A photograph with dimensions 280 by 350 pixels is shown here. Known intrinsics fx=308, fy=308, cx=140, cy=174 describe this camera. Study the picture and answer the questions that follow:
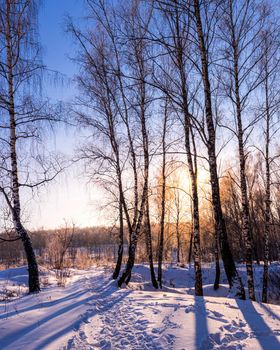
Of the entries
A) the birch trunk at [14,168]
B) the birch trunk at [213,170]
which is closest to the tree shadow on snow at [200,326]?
the birch trunk at [213,170]

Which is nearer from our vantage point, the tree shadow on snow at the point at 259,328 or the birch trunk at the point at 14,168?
the tree shadow on snow at the point at 259,328

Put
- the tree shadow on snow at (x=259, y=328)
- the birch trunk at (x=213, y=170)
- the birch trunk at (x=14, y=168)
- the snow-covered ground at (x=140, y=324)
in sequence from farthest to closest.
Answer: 1. the birch trunk at (x=14, y=168)
2. the birch trunk at (x=213, y=170)
3. the snow-covered ground at (x=140, y=324)
4. the tree shadow on snow at (x=259, y=328)

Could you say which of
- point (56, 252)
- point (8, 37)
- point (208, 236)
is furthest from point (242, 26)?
point (208, 236)

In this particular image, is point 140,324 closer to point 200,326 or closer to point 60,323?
point 200,326

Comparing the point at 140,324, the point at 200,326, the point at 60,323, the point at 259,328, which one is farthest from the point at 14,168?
the point at 259,328

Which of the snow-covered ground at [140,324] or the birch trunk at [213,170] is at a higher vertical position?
the birch trunk at [213,170]

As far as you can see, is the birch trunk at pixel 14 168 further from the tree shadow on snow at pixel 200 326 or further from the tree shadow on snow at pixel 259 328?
the tree shadow on snow at pixel 259 328

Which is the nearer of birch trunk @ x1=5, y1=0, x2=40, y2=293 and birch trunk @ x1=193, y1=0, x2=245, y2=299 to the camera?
birch trunk @ x1=193, y1=0, x2=245, y2=299

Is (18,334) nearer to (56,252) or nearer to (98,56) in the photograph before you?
Result: (98,56)

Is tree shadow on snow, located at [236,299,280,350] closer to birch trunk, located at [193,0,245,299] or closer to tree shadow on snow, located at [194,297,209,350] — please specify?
tree shadow on snow, located at [194,297,209,350]

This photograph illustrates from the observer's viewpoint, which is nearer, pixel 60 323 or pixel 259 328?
pixel 259 328

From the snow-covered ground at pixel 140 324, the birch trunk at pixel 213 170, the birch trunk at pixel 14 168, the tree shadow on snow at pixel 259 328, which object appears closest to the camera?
the tree shadow on snow at pixel 259 328

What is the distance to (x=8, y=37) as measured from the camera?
8055mm

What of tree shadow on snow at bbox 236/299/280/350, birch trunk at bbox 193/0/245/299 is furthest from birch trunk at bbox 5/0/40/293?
tree shadow on snow at bbox 236/299/280/350
